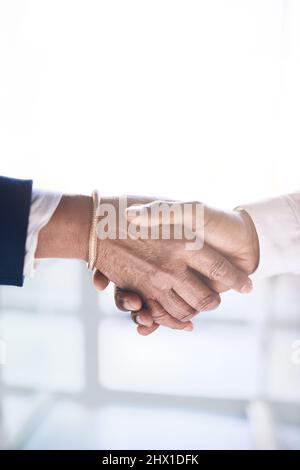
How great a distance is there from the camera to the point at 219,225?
35.2 inches

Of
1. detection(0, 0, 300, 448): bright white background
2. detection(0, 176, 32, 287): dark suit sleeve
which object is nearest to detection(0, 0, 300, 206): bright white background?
detection(0, 0, 300, 448): bright white background

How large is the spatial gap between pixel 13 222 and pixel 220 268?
1.55 ft

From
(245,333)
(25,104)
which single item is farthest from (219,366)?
(25,104)

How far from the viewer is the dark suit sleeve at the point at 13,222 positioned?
73cm

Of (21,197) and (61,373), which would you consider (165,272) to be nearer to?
(21,197)

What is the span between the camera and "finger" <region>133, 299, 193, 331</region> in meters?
1.01

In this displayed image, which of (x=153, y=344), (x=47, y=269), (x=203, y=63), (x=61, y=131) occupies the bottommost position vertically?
(x=153, y=344)

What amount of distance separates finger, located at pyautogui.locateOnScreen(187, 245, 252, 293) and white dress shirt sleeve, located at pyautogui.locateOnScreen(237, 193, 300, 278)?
0.08m

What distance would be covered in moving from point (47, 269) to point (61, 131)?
Result: 605 mm

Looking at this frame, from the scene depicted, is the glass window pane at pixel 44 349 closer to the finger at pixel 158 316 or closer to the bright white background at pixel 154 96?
the bright white background at pixel 154 96

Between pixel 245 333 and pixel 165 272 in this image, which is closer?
pixel 165 272

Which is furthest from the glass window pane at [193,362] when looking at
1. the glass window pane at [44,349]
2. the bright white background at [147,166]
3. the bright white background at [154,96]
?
the bright white background at [154,96]

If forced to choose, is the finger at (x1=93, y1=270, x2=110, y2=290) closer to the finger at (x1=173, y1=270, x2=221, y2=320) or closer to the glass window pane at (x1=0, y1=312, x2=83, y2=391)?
the finger at (x1=173, y1=270, x2=221, y2=320)

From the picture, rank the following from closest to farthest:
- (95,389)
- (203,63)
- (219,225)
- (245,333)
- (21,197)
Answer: (21,197)
(219,225)
(203,63)
(245,333)
(95,389)
